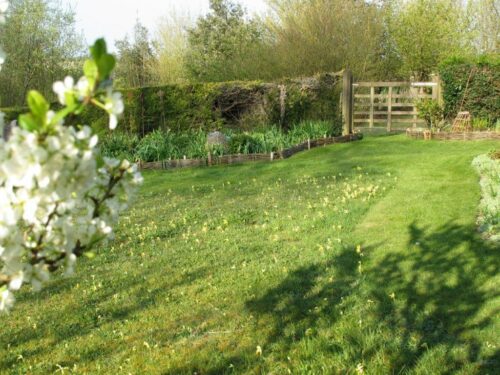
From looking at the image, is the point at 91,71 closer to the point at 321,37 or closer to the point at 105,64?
the point at 105,64

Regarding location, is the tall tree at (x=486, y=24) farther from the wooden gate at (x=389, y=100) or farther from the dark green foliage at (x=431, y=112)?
the dark green foliage at (x=431, y=112)

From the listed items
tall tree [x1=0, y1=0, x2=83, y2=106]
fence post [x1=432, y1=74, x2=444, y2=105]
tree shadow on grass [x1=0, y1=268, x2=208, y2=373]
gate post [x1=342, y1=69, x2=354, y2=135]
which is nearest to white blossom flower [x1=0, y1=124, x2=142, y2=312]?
tree shadow on grass [x1=0, y1=268, x2=208, y2=373]

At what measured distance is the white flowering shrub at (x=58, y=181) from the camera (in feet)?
4.38

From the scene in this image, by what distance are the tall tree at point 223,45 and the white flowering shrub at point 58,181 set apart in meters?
19.1

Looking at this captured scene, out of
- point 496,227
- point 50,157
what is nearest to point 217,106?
point 496,227

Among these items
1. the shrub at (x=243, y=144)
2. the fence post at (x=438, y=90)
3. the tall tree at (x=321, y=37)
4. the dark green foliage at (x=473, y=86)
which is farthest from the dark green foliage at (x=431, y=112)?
the tall tree at (x=321, y=37)

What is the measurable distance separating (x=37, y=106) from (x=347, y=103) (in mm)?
15043

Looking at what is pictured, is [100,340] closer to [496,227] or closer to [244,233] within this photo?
[244,233]

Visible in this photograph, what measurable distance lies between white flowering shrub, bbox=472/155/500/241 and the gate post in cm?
662

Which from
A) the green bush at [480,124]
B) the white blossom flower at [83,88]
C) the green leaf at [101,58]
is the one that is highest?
the green leaf at [101,58]

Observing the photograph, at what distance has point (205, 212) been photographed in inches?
289

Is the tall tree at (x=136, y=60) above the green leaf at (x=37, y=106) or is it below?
above

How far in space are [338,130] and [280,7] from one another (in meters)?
11.1

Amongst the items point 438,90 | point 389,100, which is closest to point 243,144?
point 389,100
